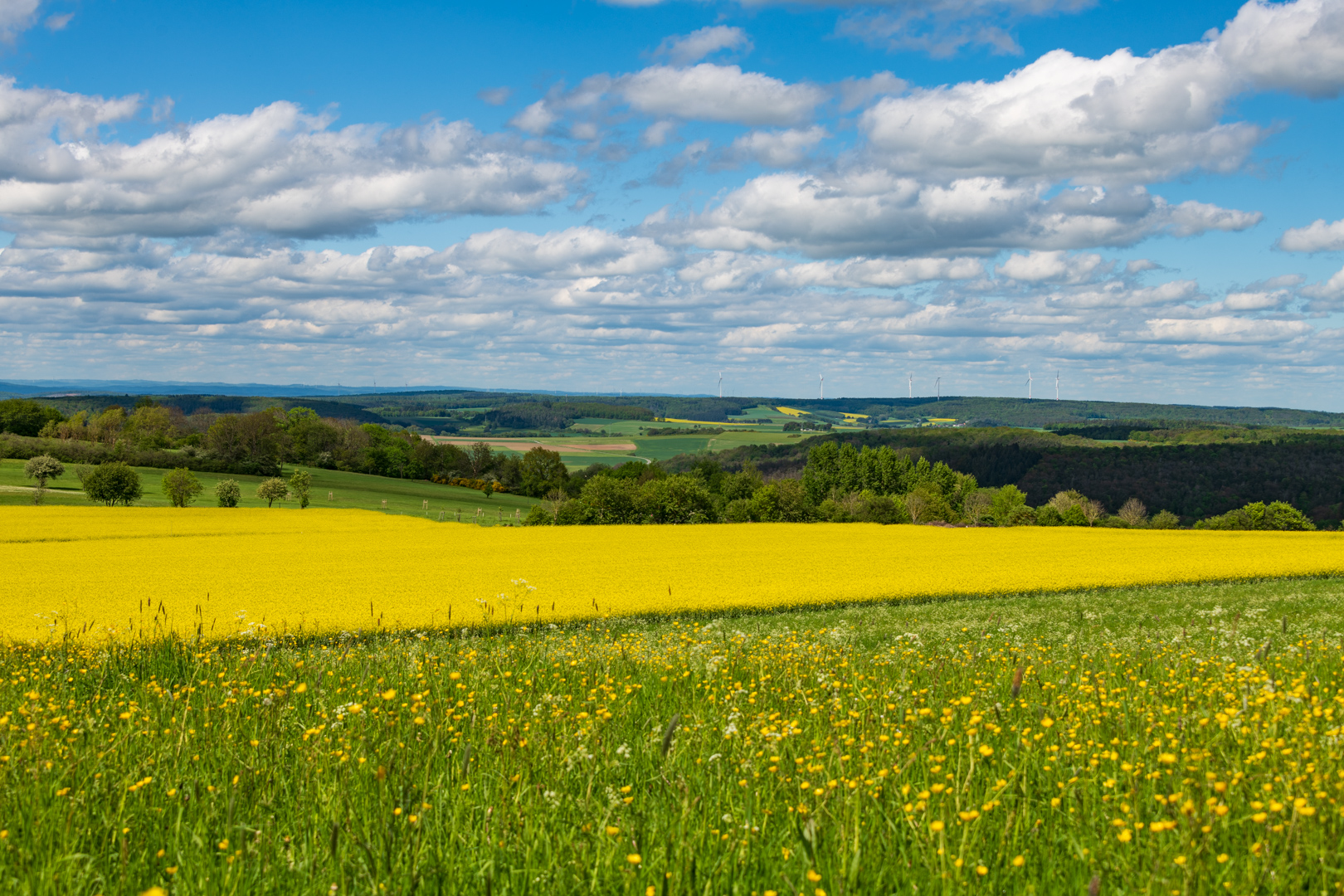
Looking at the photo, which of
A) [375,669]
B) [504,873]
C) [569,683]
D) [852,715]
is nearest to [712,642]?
[569,683]

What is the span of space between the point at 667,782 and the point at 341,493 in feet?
300

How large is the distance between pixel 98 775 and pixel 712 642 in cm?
723

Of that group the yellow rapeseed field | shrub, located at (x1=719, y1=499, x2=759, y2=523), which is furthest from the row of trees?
shrub, located at (x1=719, y1=499, x2=759, y2=523)

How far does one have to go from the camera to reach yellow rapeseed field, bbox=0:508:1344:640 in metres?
20.3

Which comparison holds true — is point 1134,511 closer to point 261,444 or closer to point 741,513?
point 741,513

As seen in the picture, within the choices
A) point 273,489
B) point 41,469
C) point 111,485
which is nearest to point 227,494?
point 273,489

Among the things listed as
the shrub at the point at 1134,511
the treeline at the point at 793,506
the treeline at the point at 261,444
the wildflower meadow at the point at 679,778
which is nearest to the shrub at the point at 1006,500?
the treeline at the point at 793,506

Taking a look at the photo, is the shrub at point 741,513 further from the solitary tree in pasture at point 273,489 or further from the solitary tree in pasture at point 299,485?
the solitary tree in pasture at point 273,489

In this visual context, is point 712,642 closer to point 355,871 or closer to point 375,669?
point 375,669

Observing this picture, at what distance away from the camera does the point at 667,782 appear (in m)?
4.07

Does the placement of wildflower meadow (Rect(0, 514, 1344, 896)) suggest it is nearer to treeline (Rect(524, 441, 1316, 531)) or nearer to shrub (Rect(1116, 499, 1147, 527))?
treeline (Rect(524, 441, 1316, 531))

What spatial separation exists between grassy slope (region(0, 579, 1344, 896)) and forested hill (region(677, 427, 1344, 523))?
430 ft

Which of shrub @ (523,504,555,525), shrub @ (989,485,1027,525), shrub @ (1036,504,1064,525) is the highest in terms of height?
shrub @ (1036,504,1064,525)

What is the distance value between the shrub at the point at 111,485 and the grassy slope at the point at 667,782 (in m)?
65.4
